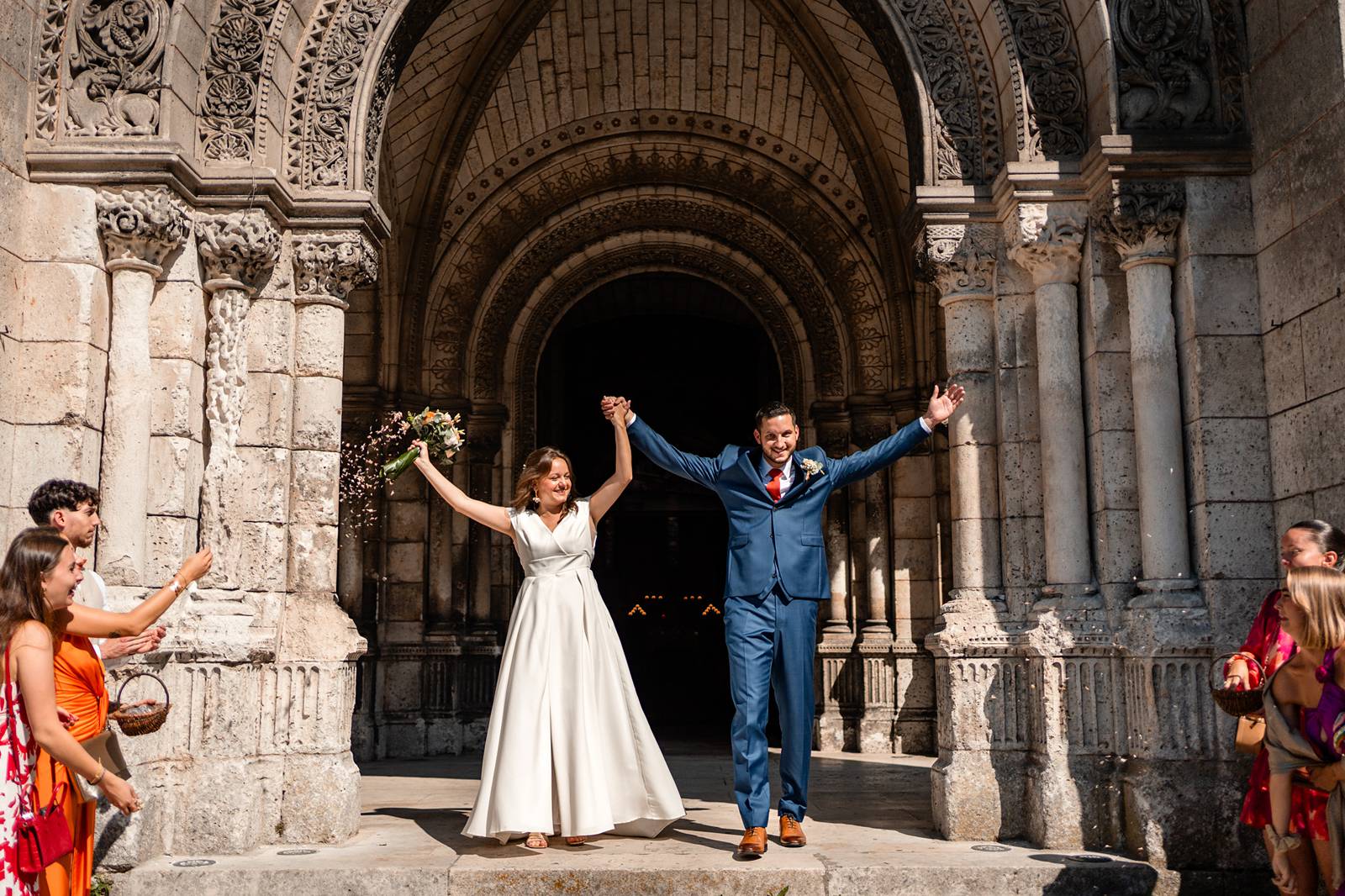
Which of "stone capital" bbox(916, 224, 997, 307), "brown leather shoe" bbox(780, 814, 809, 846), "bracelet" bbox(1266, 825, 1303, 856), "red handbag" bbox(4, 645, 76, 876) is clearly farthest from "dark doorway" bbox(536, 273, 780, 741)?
"red handbag" bbox(4, 645, 76, 876)

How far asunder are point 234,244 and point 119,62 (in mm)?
1051

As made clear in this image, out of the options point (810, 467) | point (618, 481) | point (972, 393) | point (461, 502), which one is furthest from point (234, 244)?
point (972, 393)

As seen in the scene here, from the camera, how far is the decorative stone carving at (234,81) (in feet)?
20.9

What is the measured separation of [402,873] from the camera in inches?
196

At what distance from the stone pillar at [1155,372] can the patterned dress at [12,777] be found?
15.7 ft

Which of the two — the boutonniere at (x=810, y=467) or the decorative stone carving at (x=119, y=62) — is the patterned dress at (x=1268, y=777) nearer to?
the boutonniere at (x=810, y=467)

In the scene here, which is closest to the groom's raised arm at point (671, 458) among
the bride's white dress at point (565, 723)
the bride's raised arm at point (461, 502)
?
the bride's white dress at point (565, 723)

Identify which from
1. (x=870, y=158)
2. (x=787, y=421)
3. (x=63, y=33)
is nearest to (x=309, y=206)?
(x=63, y=33)

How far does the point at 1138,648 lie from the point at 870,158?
261 inches

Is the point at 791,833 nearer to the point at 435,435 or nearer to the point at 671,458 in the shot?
the point at 671,458

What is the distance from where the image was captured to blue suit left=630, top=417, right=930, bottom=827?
207 inches

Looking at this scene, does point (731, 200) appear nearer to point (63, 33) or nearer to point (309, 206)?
point (309, 206)

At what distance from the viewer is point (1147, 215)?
6.09m

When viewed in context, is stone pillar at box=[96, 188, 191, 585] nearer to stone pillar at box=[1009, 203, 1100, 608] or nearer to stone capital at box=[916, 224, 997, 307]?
stone capital at box=[916, 224, 997, 307]
